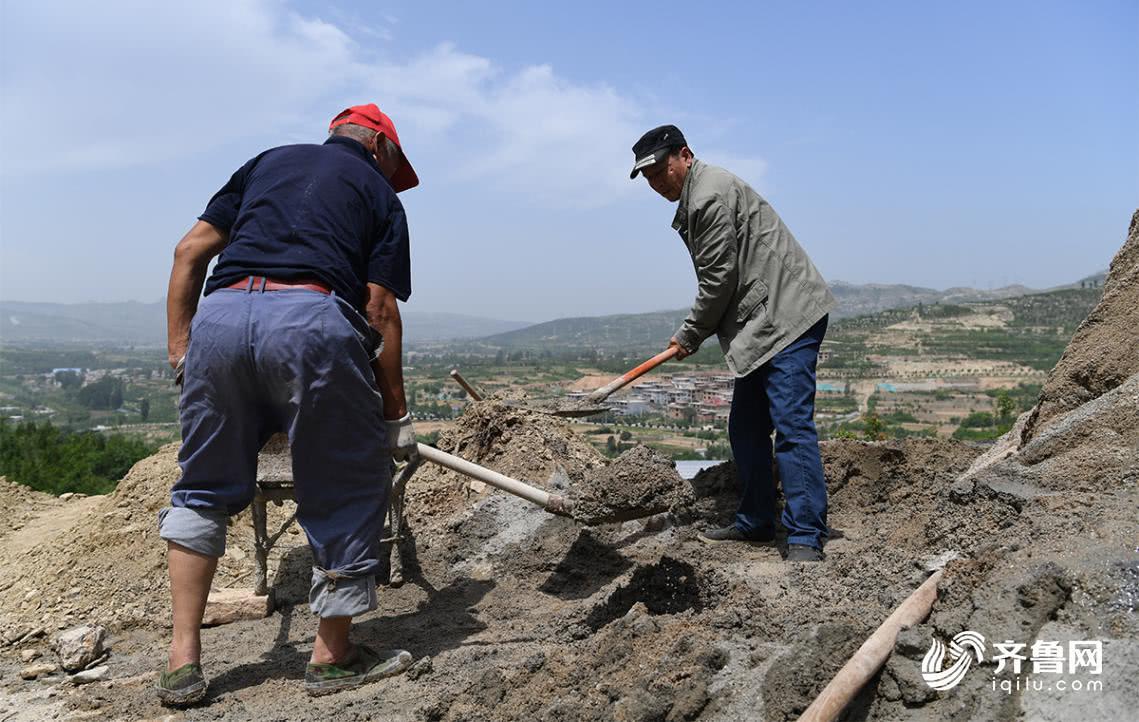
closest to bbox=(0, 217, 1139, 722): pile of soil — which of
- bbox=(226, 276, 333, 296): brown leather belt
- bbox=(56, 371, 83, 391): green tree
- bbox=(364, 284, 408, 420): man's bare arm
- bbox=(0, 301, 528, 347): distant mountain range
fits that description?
bbox=(364, 284, 408, 420): man's bare arm

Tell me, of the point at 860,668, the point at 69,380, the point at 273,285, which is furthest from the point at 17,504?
the point at 69,380

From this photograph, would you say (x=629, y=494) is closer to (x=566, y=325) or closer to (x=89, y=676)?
(x=89, y=676)

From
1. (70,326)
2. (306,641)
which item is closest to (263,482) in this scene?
(306,641)

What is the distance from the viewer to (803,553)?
11.6 ft

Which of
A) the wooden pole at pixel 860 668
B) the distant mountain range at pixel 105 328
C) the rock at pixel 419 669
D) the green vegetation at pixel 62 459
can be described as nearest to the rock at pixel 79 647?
the rock at pixel 419 669

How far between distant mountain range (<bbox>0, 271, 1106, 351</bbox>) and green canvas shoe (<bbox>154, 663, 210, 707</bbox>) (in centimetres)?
311

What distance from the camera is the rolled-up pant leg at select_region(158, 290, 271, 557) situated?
2.65 meters

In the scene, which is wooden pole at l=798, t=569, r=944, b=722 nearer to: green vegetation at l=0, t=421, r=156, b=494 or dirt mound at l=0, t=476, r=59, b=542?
dirt mound at l=0, t=476, r=59, b=542

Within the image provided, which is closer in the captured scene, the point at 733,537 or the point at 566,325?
the point at 733,537

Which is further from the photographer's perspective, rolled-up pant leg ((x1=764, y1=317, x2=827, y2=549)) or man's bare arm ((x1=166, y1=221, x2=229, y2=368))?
rolled-up pant leg ((x1=764, y1=317, x2=827, y2=549))

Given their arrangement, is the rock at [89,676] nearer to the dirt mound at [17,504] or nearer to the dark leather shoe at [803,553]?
the dirt mound at [17,504]

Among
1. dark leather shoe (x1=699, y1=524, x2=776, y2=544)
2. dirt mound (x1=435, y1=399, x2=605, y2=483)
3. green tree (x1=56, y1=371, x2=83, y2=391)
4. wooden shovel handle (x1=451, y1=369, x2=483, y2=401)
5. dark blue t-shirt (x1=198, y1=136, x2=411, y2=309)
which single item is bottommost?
green tree (x1=56, y1=371, x2=83, y2=391)

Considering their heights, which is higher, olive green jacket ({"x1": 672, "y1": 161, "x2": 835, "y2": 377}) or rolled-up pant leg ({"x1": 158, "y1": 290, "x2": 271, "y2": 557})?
olive green jacket ({"x1": 672, "y1": 161, "x2": 835, "y2": 377})

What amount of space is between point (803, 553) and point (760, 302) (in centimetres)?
118
